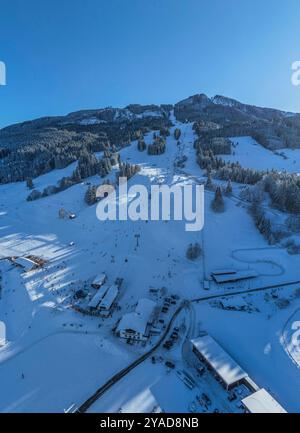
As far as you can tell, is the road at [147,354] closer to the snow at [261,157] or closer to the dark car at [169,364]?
the dark car at [169,364]

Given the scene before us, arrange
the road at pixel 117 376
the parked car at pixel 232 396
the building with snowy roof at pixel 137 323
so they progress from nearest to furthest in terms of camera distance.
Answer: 1. the road at pixel 117 376
2. the parked car at pixel 232 396
3. the building with snowy roof at pixel 137 323

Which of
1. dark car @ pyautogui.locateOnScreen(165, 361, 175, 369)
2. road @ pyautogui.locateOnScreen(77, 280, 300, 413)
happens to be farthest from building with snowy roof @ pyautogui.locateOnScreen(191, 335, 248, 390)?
road @ pyautogui.locateOnScreen(77, 280, 300, 413)

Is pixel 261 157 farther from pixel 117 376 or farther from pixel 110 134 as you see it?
pixel 117 376

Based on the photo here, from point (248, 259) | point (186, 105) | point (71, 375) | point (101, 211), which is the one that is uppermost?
point (186, 105)

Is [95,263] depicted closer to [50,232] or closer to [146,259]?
[146,259]

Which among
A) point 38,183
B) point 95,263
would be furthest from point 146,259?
point 38,183

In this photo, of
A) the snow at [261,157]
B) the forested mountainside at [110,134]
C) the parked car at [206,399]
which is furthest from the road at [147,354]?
the forested mountainside at [110,134]
